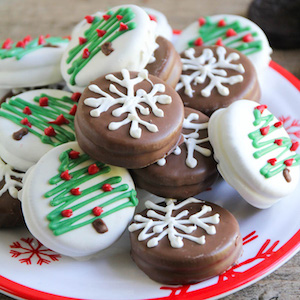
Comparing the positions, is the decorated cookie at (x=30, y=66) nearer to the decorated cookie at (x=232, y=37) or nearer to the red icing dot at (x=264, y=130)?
the decorated cookie at (x=232, y=37)

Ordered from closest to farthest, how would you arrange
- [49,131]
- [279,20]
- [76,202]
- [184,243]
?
1. [184,243]
2. [76,202]
3. [49,131]
4. [279,20]

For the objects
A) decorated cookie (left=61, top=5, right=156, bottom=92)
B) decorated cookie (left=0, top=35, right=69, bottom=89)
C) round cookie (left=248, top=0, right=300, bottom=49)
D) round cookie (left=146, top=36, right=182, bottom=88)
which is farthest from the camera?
round cookie (left=248, top=0, right=300, bottom=49)

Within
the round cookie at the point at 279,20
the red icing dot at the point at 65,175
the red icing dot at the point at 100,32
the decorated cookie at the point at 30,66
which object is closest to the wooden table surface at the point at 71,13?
the round cookie at the point at 279,20

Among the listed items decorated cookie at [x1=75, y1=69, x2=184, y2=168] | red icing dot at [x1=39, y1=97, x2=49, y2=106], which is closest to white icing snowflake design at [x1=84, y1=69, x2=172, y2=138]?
decorated cookie at [x1=75, y1=69, x2=184, y2=168]

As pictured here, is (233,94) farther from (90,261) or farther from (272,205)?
(90,261)

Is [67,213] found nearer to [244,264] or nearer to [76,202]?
[76,202]

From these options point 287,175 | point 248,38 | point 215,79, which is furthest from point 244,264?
point 248,38

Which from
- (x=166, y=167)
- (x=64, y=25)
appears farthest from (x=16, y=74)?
(x=64, y=25)

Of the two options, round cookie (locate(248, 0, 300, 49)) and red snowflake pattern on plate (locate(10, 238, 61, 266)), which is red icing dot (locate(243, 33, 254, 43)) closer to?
round cookie (locate(248, 0, 300, 49))
